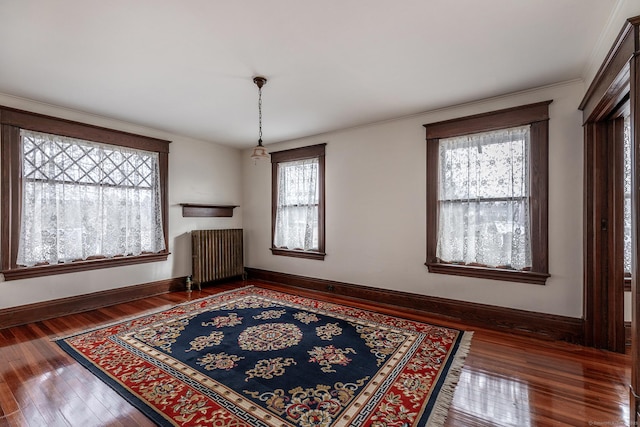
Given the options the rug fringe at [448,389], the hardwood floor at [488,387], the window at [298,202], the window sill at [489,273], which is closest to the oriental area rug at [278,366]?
the rug fringe at [448,389]

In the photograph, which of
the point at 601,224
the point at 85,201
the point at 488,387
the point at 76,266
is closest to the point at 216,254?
the point at 76,266

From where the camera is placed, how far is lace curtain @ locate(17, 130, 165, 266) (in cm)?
355

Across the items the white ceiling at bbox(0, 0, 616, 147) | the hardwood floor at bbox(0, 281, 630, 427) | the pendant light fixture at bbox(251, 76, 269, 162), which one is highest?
the white ceiling at bbox(0, 0, 616, 147)

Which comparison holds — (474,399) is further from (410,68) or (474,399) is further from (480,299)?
(410,68)

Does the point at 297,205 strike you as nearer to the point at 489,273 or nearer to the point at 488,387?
the point at 489,273

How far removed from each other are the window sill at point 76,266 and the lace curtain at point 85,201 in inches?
2.9

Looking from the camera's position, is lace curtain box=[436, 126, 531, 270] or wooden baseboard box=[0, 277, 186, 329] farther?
wooden baseboard box=[0, 277, 186, 329]

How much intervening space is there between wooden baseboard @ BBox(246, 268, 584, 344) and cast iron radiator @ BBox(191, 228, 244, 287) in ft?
5.72

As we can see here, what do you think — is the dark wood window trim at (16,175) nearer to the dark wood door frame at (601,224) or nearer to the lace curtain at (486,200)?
the lace curtain at (486,200)

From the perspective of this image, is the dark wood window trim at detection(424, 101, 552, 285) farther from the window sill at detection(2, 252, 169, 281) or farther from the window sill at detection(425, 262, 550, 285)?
the window sill at detection(2, 252, 169, 281)

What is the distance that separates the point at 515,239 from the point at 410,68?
7.10 feet

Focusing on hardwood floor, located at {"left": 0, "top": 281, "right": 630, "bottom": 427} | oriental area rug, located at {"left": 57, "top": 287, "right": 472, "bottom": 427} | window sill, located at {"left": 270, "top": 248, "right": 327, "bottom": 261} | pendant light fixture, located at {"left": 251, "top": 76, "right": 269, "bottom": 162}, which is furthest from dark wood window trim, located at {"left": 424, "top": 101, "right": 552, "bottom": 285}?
pendant light fixture, located at {"left": 251, "top": 76, "right": 269, "bottom": 162}

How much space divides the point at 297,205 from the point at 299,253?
831 millimetres

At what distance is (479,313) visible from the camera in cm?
350
